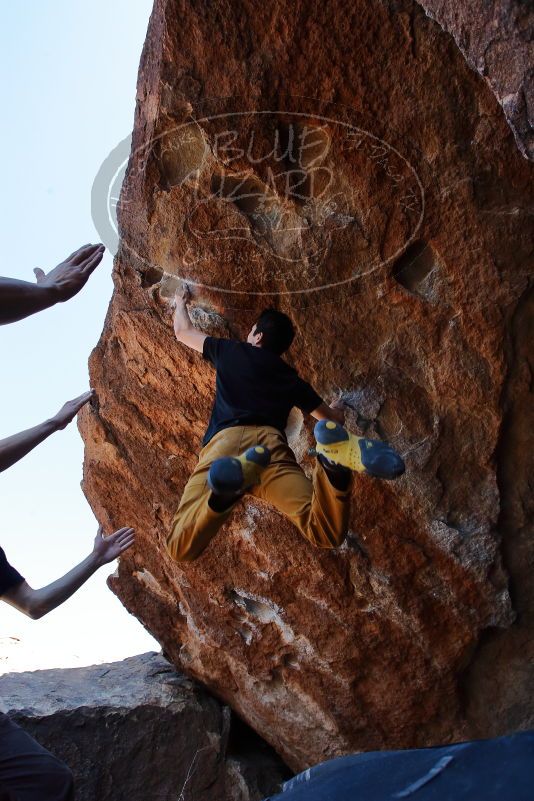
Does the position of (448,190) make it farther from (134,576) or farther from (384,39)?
(134,576)

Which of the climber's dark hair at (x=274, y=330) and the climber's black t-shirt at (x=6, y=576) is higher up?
the climber's dark hair at (x=274, y=330)

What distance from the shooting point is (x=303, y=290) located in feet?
17.7

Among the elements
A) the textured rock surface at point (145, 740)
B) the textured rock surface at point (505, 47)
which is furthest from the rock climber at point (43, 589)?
the textured rock surface at point (145, 740)

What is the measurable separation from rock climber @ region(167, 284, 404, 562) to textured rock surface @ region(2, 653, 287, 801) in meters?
3.25

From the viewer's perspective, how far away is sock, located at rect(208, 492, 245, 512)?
4078 millimetres

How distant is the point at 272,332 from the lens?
4902 mm

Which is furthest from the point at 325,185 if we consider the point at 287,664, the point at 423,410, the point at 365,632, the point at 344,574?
the point at 287,664

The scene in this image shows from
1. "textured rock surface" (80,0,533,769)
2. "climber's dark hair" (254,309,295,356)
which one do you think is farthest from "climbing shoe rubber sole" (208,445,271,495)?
"textured rock surface" (80,0,533,769)

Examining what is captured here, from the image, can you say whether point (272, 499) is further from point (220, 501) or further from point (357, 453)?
point (357, 453)

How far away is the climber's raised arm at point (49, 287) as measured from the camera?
8.59ft

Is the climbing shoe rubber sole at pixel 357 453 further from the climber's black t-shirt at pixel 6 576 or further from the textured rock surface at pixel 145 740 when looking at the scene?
the textured rock surface at pixel 145 740

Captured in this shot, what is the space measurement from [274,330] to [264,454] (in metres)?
1.08

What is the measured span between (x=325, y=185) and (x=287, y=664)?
3.70 metres

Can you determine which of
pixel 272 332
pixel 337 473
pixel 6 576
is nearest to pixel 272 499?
pixel 337 473
